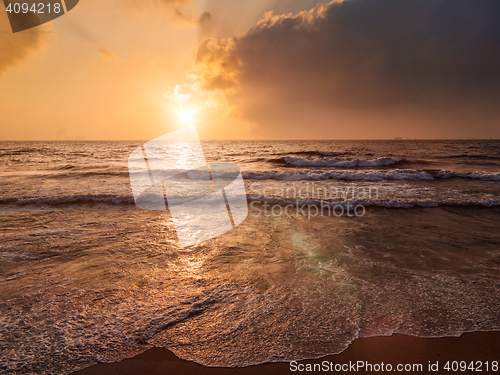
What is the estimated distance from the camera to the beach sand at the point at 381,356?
2084 mm

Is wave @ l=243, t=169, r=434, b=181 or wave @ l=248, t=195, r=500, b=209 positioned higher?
wave @ l=243, t=169, r=434, b=181

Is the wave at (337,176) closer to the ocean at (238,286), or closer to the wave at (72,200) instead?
the wave at (72,200)

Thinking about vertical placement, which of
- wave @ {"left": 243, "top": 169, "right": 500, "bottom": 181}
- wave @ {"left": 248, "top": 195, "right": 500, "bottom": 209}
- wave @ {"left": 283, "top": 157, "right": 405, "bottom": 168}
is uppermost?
wave @ {"left": 283, "top": 157, "right": 405, "bottom": 168}

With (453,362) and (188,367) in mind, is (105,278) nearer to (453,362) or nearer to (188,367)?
(188,367)

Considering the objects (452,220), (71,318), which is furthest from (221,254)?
(452,220)

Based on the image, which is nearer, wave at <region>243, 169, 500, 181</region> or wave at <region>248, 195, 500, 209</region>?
wave at <region>248, 195, 500, 209</region>

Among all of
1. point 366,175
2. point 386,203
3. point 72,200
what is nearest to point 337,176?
point 366,175

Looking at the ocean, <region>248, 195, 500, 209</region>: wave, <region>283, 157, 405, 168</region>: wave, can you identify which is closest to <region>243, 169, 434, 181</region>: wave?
<region>283, 157, 405, 168</region>: wave

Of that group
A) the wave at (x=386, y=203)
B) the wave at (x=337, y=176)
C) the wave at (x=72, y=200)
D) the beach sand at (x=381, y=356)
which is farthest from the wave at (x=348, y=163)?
the beach sand at (x=381, y=356)

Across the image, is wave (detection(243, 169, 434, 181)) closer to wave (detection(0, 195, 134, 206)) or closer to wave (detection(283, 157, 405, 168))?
wave (detection(283, 157, 405, 168))

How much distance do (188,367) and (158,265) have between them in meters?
2.13

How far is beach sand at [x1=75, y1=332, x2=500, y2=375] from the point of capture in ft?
6.84

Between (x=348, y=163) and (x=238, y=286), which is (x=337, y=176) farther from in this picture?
(x=238, y=286)

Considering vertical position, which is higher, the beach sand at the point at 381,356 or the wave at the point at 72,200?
the wave at the point at 72,200
